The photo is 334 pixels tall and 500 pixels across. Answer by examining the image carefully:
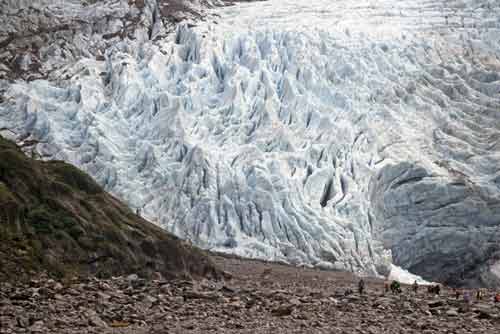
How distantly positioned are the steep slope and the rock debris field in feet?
4.37

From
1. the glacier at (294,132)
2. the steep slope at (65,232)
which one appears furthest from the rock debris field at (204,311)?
the glacier at (294,132)

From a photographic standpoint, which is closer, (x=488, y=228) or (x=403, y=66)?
(x=488, y=228)

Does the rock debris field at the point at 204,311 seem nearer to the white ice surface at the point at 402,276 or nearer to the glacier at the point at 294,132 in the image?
the glacier at the point at 294,132

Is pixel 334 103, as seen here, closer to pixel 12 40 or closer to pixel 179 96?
pixel 179 96

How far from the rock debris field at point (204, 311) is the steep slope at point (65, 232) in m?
1.33

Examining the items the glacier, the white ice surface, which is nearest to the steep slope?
the glacier

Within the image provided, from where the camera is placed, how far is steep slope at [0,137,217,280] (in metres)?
13.4

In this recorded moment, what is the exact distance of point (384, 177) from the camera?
38719mm

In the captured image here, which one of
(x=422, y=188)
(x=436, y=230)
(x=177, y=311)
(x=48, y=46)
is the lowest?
(x=177, y=311)

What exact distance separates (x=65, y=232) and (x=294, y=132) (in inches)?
1030

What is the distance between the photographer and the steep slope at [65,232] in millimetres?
13422

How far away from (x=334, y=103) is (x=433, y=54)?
9.90 meters

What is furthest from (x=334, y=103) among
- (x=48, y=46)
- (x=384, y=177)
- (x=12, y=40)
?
(x=12, y=40)

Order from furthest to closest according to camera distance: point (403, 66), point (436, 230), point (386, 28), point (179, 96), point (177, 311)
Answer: point (386, 28)
point (403, 66)
point (179, 96)
point (436, 230)
point (177, 311)
